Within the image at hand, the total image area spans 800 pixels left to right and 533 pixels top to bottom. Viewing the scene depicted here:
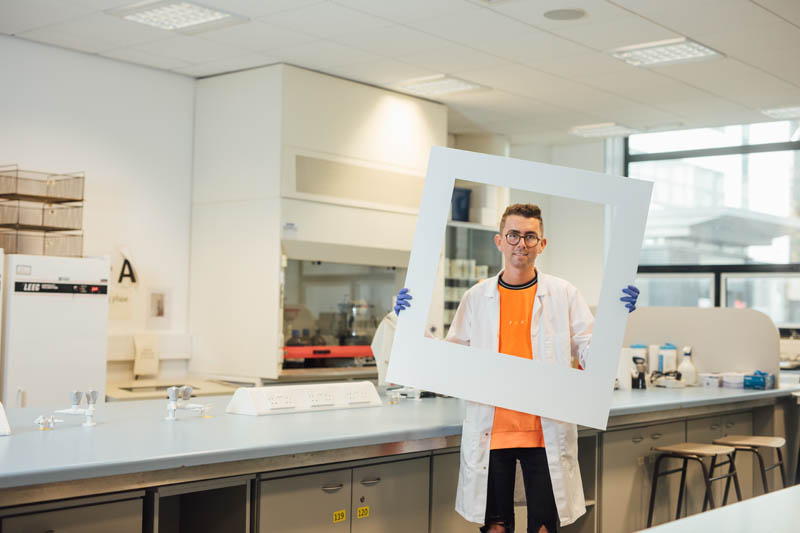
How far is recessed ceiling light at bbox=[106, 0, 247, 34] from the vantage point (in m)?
4.79

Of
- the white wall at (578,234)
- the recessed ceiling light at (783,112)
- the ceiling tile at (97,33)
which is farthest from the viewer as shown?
the white wall at (578,234)

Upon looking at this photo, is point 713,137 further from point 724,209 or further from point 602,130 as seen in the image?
point 602,130

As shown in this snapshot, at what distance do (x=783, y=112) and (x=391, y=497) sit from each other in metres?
5.60

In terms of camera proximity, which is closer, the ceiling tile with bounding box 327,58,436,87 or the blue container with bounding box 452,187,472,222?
the ceiling tile with bounding box 327,58,436,87

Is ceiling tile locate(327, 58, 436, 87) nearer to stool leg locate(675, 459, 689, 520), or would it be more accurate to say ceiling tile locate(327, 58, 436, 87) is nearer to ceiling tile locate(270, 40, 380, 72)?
ceiling tile locate(270, 40, 380, 72)

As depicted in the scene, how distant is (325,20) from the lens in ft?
16.3

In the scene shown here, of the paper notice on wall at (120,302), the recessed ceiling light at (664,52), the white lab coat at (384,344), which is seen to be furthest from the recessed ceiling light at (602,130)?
the white lab coat at (384,344)

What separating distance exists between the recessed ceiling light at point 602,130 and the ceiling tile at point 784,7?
2994mm

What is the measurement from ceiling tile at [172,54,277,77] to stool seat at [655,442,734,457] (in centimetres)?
351

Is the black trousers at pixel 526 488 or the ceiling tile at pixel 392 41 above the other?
the ceiling tile at pixel 392 41

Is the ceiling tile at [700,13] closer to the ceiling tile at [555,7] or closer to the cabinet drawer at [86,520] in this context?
the ceiling tile at [555,7]

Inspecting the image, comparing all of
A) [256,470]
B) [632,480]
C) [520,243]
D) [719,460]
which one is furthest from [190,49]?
[719,460]

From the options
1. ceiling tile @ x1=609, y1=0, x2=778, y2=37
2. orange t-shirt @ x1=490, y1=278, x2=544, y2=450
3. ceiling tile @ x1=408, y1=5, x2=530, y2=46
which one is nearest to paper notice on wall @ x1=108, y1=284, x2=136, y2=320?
ceiling tile @ x1=408, y1=5, x2=530, y2=46

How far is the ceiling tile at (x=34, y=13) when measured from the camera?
4.77 meters
